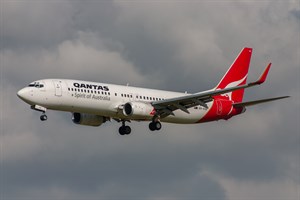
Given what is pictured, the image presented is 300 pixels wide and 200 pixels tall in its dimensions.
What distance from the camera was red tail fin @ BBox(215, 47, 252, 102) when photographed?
100525 millimetres

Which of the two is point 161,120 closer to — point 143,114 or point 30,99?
point 143,114

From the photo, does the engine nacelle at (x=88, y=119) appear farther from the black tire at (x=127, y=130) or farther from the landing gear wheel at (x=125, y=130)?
the black tire at (x=127, y=130)

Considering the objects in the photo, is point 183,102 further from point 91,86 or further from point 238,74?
point 238,74

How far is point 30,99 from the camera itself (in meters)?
85.0

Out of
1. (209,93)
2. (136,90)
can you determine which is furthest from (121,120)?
(209,93)

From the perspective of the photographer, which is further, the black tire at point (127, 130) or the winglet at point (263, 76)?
the black tire at point (127, 130)

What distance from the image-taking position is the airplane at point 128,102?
3356 inches

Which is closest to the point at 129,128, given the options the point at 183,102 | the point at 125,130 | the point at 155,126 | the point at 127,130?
the point at 127,130

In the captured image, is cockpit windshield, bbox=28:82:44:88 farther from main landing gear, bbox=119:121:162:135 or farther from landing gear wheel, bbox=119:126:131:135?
landing gear wheel, bbox=119:126:131:135

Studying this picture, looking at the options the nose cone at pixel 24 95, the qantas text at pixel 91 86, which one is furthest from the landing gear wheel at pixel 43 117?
the qantas text at pixel 91 86

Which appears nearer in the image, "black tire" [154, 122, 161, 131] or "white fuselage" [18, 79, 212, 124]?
"white fuselage" [18, 79, 212, 124]

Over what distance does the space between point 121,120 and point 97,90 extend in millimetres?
6429

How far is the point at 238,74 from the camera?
Answer: 336ft

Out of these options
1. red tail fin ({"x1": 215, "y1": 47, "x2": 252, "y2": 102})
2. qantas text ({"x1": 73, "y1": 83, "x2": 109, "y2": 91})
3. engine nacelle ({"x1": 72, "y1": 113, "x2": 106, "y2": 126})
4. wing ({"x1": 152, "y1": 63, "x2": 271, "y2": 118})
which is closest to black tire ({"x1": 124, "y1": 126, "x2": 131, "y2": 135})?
engine nacelle ({"x1": 72, "y1": 113, "x2": 106, "y2": 126})
